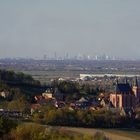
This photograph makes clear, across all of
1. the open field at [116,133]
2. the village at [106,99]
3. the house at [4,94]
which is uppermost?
the house at [4,94]

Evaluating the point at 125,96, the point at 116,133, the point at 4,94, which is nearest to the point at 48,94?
the point at 4,94

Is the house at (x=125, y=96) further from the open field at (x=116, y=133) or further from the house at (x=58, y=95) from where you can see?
the open field at (x=116, y=133)

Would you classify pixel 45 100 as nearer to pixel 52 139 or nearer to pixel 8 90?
pixel 8 90

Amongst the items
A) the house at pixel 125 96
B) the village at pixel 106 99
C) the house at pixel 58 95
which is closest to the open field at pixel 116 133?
the village at pixel 106 99

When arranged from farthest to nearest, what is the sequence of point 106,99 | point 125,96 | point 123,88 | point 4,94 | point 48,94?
point 48,94, point 123,88, point 125,96, point 106,99, point 4,94

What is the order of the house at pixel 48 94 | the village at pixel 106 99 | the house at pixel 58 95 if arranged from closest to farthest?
the village at pixel 106 99 < the house at pixel 48 94 < the house at pixel 58 95

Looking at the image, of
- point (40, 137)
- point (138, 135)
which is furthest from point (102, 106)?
point (40, 137)

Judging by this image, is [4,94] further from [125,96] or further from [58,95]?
[125,96]

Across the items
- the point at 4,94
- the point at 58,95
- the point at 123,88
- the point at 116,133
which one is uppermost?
the point at 123,88
